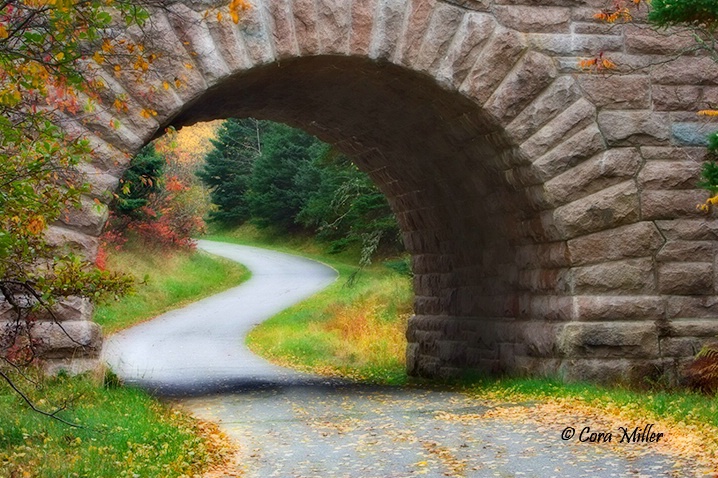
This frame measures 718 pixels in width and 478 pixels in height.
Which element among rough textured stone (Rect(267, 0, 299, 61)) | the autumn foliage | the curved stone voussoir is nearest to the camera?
the curved stone voussoir

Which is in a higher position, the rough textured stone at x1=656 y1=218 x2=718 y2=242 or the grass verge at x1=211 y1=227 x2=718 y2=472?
the rough textured stone at x1=656 y1=218 x2=718 y2=242

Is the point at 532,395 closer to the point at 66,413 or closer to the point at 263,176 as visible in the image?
the point at 66,413

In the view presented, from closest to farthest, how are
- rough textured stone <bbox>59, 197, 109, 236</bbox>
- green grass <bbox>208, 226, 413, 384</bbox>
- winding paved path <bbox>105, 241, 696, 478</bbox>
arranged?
winding paved path <bbox>105, 241, 696, 478</bbox> → rough textured stone <bbox>59, 197, 109, 236</bbox> → green grass <bbox>208, 226, 413, 384</bbox>

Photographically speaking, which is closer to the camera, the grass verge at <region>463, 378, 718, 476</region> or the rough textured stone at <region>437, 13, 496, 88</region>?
the grass verge at <region>463, 378, 718, 476</region>

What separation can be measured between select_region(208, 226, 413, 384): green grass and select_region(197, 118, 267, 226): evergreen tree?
18.1m

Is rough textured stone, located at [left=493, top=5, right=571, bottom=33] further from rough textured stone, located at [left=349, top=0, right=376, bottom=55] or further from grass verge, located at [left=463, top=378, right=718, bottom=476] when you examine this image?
grass verge, located at [left=463, top=378, right=718, bottom=476]

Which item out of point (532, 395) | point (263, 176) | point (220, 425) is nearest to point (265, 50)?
point (220, 425)

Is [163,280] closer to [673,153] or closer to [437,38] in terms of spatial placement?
[437,38]

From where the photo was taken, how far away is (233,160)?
45125 millimetres

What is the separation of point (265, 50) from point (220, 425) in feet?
9.92

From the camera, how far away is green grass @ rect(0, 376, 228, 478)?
16.6 ft

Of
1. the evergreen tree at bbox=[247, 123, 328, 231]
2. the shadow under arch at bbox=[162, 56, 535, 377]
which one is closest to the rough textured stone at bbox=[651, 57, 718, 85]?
the shadow under arch at bbox=[162, 56, 535, 377]

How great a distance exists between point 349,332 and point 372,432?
11.2 metres

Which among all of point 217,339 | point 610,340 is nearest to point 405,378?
point 610,340
